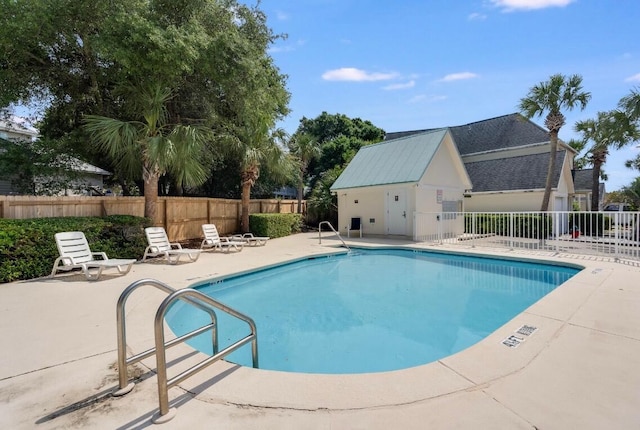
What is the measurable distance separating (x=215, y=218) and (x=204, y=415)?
1386cm

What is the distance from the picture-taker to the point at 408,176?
48.0 ft

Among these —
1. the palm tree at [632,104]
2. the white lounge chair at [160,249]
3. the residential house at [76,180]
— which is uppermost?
the palm tree at [632,104]

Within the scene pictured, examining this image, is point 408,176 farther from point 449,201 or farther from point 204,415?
point 204,415

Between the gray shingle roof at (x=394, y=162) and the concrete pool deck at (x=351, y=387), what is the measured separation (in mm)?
10932

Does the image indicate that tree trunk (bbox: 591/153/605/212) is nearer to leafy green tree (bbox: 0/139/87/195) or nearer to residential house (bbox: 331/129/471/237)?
residential house (bbox: 331/129/471/237)

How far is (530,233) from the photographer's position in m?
15.4

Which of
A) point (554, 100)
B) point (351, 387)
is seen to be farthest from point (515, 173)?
point (351, 387)

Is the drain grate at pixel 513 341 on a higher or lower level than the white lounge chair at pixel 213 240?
lower

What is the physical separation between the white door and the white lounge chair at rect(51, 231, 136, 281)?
11.7 metres

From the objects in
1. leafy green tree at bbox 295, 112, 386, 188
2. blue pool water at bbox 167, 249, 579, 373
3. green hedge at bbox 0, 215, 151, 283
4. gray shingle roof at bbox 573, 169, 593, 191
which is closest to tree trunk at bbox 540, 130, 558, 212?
blue pool water at bbox 167, 249, 579, 373

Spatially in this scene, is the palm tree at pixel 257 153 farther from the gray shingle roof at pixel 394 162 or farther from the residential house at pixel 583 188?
the residential house at pixel 583 188

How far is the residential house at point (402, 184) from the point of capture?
1495cm

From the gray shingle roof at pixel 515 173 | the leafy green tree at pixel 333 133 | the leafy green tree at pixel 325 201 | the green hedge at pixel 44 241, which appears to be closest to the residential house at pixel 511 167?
the gray shingle roof at pixel 515 173

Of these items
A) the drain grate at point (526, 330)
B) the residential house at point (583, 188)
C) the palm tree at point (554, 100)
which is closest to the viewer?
the drain grate at point (526, 330)
